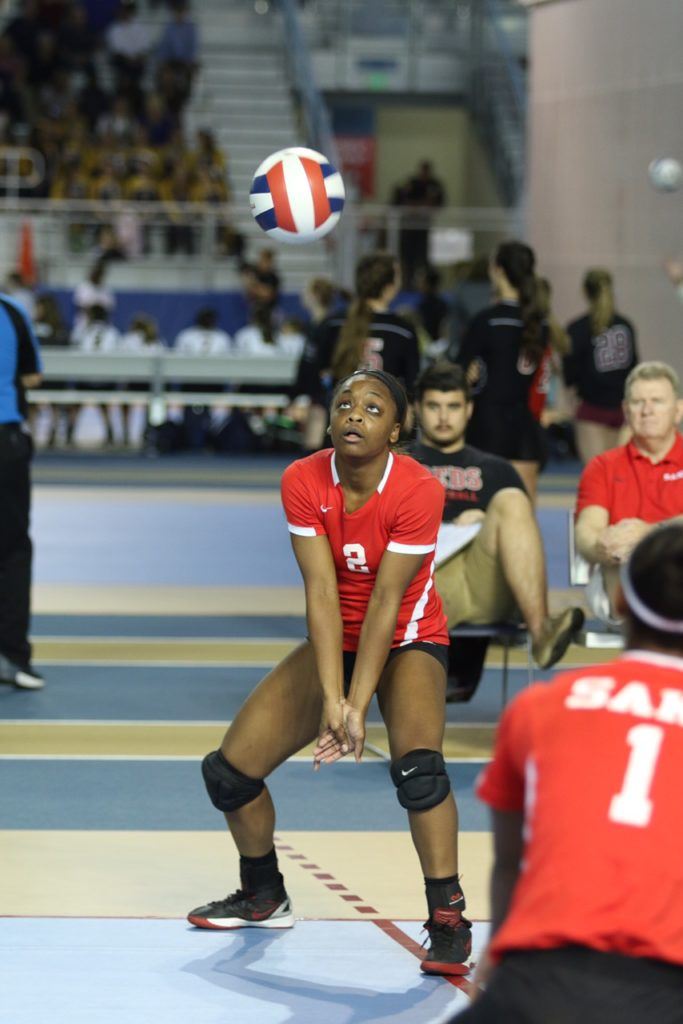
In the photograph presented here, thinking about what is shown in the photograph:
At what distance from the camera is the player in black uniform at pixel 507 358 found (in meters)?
10.6

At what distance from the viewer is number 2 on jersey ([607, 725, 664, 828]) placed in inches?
122

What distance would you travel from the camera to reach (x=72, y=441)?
23188mm

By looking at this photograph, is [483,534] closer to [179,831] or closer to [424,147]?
[179,831]

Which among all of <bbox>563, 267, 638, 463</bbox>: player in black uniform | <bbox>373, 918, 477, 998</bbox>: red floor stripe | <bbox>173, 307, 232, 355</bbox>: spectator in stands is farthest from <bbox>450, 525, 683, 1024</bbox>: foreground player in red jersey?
<bbox>173, 307, 232, 355</bbox>: spectator in stands

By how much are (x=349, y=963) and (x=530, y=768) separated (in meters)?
2.55

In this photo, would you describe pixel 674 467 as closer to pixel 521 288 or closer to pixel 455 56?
pixel 521 288

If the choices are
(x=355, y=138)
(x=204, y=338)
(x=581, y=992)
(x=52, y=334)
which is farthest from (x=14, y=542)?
(x=355, y=138)

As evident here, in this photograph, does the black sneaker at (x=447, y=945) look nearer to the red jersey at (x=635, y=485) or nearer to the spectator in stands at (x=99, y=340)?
the red jersey at (x=635, y=485)

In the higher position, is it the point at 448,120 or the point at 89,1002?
the point at 448,120

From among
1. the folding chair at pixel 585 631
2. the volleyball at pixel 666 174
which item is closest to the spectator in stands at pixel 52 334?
the volleyball at pixel 666 174

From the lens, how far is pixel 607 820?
3.11 m

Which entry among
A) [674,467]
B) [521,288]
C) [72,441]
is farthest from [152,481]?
[674,467]

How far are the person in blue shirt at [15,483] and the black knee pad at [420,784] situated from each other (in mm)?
4125

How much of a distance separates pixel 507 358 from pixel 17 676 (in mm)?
3210
